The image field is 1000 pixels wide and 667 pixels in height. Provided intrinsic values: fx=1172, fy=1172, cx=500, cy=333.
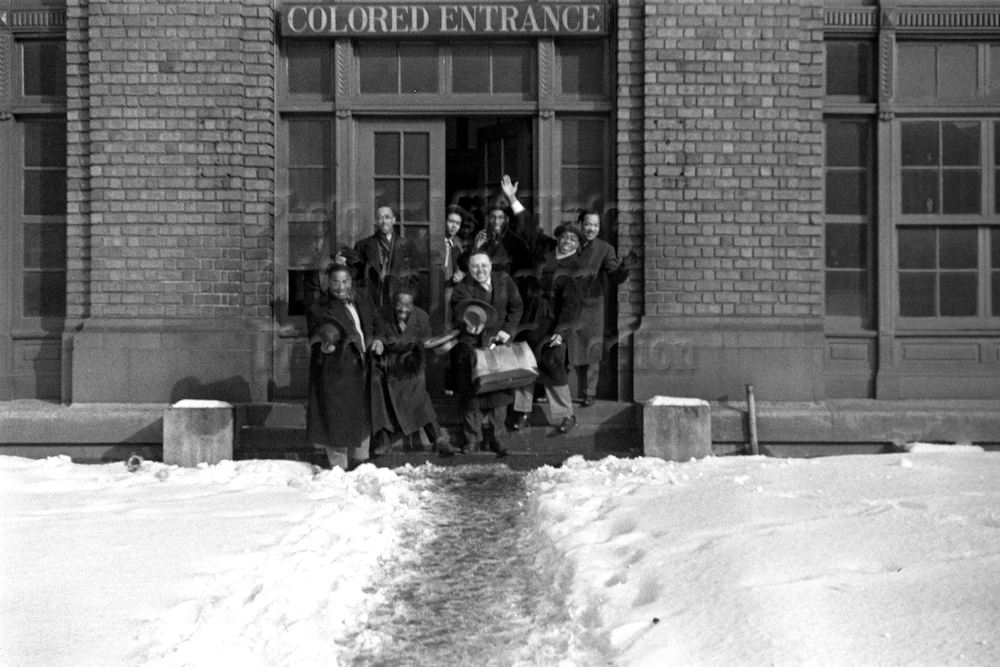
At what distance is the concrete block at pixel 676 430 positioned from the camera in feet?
30.7

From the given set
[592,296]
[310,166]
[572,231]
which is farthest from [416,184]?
[592,296]

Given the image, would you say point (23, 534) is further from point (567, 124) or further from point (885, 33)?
point (885, 33)

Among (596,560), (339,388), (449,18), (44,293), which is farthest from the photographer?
(44,293)

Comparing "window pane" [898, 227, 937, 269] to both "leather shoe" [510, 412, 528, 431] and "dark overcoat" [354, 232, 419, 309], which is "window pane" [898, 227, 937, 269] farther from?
"dark overcoat" [354, 232, 419, 309]

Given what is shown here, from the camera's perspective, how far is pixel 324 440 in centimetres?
905

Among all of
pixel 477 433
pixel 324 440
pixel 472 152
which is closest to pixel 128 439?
pixel 324 440

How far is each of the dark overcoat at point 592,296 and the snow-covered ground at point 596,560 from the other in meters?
1.13

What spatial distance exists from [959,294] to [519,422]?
14.2 feet

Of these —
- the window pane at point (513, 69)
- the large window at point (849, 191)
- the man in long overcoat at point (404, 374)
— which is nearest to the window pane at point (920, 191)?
the large window at point (849, 191)

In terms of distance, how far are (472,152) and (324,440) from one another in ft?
12.7

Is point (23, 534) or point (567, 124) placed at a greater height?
point (567, 124)

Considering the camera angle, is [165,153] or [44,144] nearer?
[165,153]

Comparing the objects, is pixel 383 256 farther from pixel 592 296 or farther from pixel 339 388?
pixel 592 296

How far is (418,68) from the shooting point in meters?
10.6
